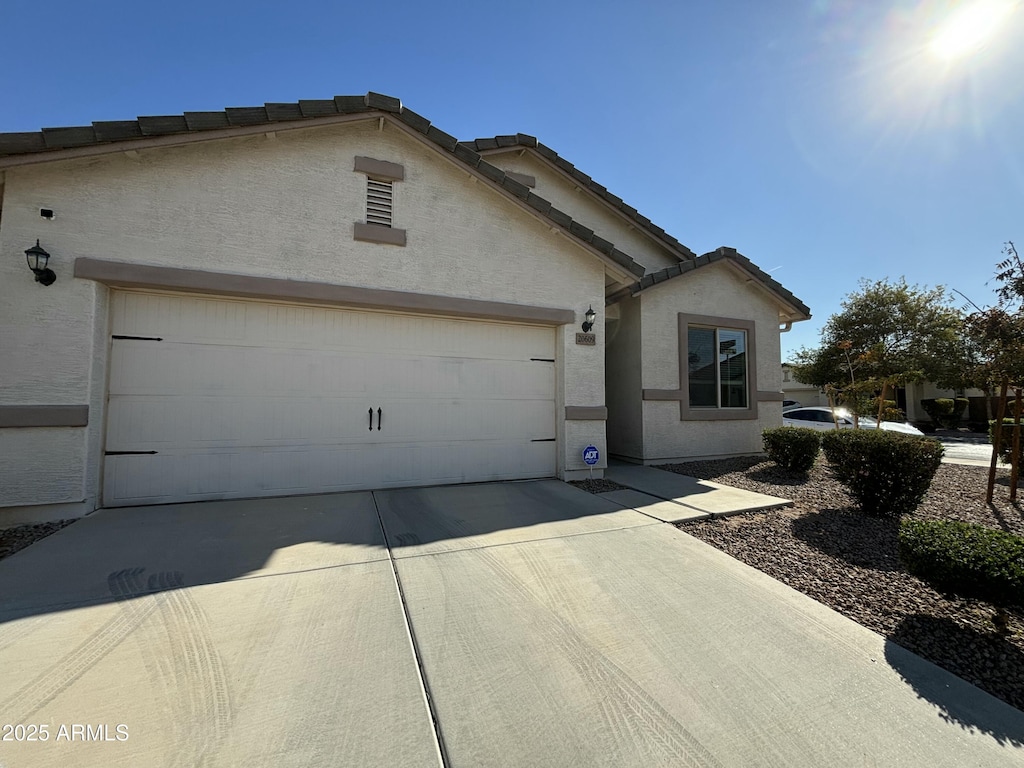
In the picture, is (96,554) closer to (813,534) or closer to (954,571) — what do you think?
(954,571)

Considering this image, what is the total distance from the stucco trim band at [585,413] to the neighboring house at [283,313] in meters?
0.04

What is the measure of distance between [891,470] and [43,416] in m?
9.61

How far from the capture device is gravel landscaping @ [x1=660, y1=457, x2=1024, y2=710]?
2.43 m

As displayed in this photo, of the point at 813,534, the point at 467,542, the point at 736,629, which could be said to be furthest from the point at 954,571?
the point at 467,542

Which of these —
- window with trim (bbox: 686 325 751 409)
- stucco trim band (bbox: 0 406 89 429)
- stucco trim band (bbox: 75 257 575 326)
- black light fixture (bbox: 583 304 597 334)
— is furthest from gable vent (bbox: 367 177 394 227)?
window with trim (bbox: 686 325 751 409)

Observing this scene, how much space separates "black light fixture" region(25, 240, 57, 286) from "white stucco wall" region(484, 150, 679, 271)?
25.5 ft

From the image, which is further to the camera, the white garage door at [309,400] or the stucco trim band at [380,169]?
the stucco trim band at [380,169]

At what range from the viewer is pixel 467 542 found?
12.8 feet

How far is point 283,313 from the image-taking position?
18.2 ft

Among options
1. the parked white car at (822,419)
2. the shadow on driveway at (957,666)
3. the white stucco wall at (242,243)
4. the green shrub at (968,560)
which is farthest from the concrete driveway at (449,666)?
the parked white car at (822,419)

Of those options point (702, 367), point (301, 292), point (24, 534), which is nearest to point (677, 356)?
point (702, 367)

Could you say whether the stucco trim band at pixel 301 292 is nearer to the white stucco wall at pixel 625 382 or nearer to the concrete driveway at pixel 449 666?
the white stucco wall at pixel 625 382

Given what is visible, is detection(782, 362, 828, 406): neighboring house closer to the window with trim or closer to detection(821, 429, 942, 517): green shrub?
the window with trim

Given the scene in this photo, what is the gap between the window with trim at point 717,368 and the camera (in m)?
8.80
